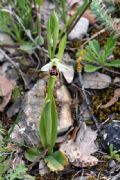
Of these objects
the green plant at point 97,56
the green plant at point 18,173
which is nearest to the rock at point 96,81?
the green plant at point 97,56

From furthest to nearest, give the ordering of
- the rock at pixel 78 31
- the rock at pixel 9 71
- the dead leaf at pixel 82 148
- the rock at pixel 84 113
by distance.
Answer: the rock at pixel 78 31 → the rock at pixel 9 71 → the rock at pixel 84 113 → the dead leaf at pixel 82 148

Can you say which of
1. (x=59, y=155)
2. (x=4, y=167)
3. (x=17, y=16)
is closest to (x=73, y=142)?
(x=59, y=155)

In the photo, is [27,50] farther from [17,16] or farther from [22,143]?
[22,143]

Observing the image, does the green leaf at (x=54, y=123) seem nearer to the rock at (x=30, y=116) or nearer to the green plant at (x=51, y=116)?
the green plant at (x=51, y=116)

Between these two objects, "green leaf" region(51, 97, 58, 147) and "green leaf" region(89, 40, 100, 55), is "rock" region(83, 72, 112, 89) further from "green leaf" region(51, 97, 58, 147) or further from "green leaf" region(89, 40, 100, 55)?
"green leaf" region(51, 97, 58, 147)

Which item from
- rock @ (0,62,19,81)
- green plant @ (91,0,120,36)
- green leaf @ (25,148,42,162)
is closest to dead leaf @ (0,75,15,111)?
rock @ (0,62,19,81)

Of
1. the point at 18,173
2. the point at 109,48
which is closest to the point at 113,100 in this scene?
the point at 109,48

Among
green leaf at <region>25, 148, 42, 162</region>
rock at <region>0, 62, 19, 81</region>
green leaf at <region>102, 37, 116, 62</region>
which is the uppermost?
green leaf at <region>102, 37, 116, 62</region>
